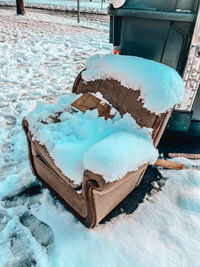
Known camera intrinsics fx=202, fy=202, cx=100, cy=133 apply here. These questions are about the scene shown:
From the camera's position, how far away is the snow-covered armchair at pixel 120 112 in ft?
3.75

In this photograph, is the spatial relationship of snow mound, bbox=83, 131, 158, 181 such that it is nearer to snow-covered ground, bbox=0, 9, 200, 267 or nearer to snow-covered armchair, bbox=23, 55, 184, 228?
snow-covered armchair, bbox=23, 55, 184, 228

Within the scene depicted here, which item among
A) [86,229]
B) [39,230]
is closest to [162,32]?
[86,229]

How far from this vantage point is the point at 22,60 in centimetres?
396

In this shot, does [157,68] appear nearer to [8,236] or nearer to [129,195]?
[129,195]

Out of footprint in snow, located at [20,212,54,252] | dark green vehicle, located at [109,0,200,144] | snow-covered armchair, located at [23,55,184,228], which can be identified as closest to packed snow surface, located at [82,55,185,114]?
snow-covered armchair, located at [23,55,184,228]

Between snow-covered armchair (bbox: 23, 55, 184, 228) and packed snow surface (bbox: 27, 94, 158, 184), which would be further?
snow-covered armchair (bbox: 23, 55, 184, 228)

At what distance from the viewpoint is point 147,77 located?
1309mm

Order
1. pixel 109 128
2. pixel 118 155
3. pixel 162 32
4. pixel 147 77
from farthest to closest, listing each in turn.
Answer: pixel 162 32, pixel 109 128, pixel 147 77, pixel 118 155

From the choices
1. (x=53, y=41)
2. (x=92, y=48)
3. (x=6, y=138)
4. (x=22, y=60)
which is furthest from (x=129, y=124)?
(x=53, y=41)

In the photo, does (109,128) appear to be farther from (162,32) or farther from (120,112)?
(162,32)

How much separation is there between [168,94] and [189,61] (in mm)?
745

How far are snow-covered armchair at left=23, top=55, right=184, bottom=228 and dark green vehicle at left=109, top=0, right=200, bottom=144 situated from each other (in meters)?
0.31

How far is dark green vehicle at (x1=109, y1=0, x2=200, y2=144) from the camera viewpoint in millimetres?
1491

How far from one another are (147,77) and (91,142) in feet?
1.82
